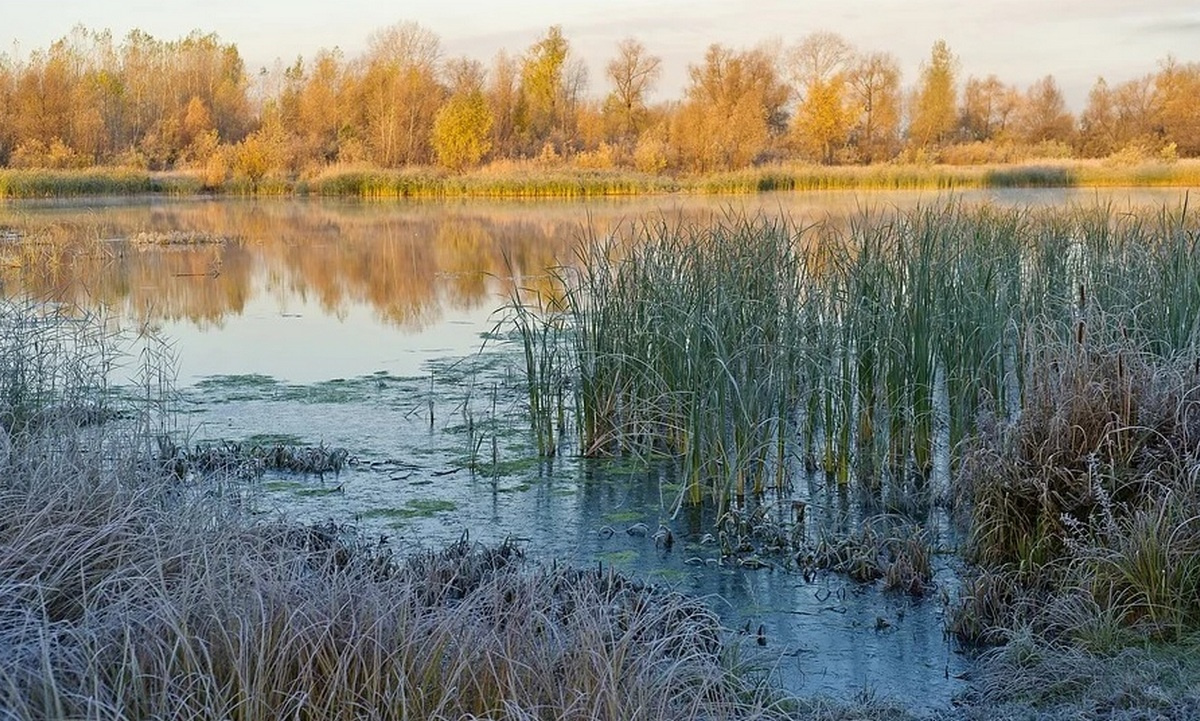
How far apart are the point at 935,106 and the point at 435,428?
174 feet

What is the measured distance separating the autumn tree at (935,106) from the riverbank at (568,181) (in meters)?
19.4

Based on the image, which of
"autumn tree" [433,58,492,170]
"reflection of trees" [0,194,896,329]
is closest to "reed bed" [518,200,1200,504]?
"reflection of trees" [0,194,896,329]

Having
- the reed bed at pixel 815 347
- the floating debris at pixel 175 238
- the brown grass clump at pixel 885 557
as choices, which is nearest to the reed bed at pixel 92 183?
the floating debris at pixel 175 238

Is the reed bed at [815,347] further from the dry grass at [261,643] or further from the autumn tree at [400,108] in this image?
the autumn tree at [400,108]

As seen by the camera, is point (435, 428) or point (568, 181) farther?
point (568, 181)

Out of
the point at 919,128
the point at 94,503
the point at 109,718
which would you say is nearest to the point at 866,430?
the point at 94,503

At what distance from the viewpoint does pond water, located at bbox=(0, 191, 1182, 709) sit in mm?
4062

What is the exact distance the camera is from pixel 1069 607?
3754 mm

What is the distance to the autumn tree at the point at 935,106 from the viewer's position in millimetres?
55281

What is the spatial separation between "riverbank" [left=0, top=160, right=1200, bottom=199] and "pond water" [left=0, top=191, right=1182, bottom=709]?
1635 centimetres

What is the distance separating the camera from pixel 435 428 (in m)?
7.00

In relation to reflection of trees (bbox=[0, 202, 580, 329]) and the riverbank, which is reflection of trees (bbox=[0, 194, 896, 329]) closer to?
reflection of trees (bbox=[0, 202, 580, 329])

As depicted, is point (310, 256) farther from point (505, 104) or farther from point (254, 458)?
point (505, 104)

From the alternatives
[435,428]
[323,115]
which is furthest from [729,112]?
[435,428]
